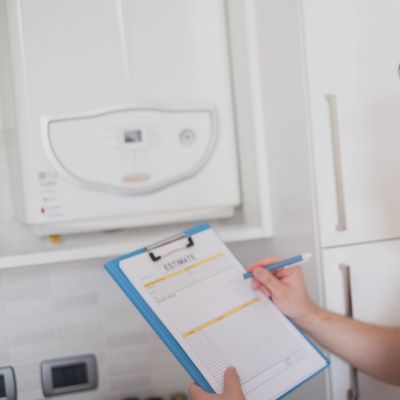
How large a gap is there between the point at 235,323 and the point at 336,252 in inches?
10.4

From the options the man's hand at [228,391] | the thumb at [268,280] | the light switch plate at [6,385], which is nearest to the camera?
the man's hand at [228,391]

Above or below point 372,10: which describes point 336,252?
below

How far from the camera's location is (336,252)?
0.89 meters

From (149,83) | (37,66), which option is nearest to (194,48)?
(149,83)

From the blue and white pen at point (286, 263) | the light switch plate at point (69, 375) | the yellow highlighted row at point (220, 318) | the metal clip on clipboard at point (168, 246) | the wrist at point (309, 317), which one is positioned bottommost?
the light switch plate at point (69, 375)

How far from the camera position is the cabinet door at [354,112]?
866 mm

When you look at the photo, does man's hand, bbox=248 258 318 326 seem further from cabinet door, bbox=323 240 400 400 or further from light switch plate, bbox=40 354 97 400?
light switch plate, bbox=40 354 97 400

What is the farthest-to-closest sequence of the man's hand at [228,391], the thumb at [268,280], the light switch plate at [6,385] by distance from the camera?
the light switch plate at [6,385]
the thumb at [268,280]
the man's hand at [228,391]

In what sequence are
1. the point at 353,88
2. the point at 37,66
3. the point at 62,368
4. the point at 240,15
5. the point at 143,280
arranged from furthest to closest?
the point at 62,368 < the point at 240,15 < the point at 37,66 < the point at 353,88 < the point at 143,280

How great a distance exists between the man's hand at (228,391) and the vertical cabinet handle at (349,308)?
1.02 feet

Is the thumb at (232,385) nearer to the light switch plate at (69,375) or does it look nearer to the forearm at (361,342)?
the forearm at (361,342)

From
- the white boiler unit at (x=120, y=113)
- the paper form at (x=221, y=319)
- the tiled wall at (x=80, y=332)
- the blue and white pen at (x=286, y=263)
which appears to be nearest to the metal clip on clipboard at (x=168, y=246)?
the paper form at (x=221, y=319)

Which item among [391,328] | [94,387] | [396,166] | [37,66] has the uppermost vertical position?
[37,66]

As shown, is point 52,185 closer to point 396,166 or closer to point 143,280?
point 143,280
